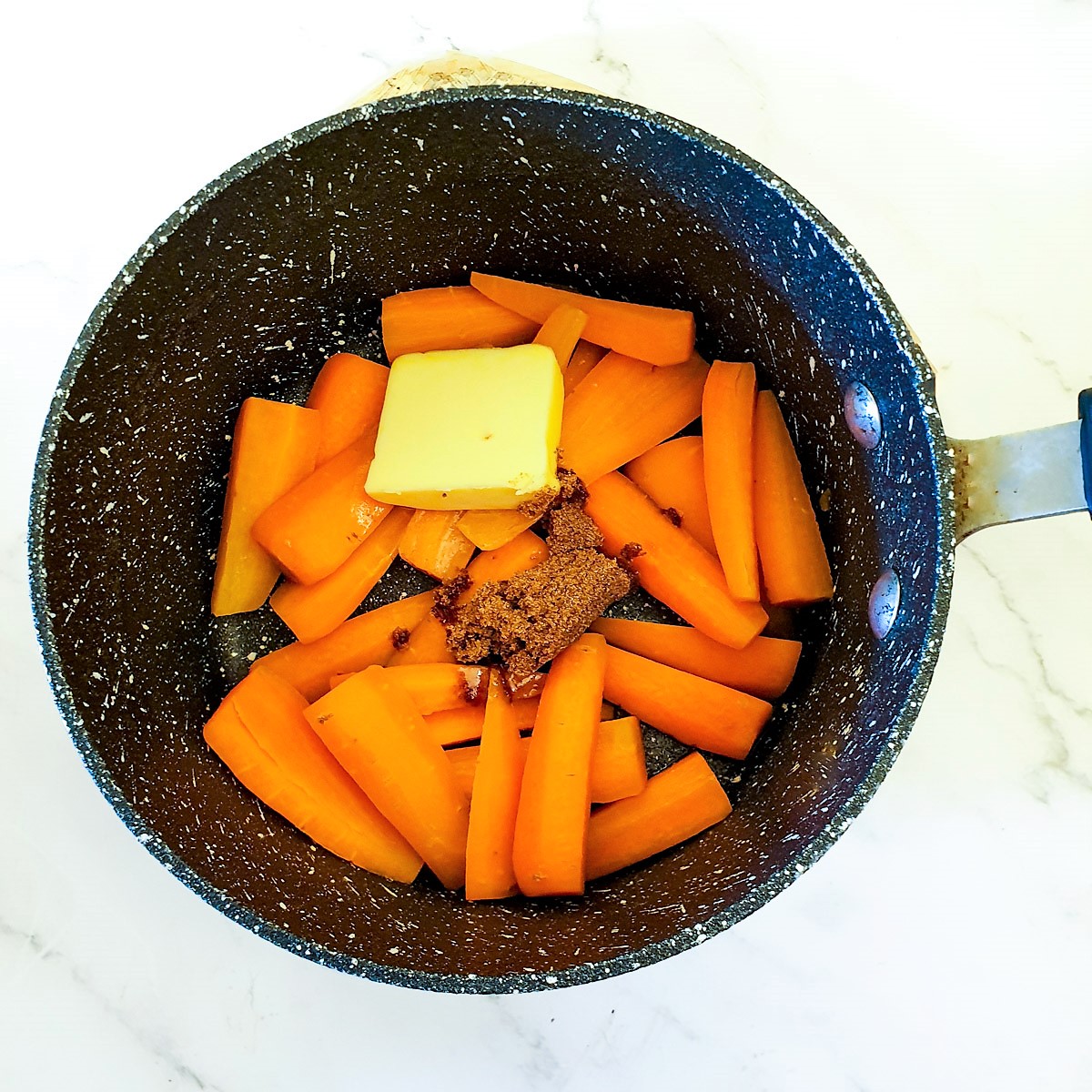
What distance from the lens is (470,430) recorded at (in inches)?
39.3

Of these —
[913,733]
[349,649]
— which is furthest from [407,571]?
[913,733]

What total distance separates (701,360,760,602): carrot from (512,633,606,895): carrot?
0.58 feet

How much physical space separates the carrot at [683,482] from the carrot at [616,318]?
0.09m

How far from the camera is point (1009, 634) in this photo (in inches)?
40.9

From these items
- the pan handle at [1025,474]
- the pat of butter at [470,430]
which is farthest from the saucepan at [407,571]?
the pat of butter at [470,430]

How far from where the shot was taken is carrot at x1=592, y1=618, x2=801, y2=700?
1.00 meters

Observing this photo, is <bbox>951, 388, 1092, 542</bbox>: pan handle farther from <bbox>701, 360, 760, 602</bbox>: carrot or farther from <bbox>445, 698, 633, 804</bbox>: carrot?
<bbox>445, 698, 633, 804</bbox>: carrot

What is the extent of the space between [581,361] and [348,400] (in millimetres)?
245

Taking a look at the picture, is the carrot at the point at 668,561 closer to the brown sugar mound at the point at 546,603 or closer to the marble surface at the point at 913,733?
the brown sugar mound at the point at 546,603

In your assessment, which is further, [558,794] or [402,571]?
[402,571]

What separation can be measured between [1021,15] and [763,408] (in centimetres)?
51

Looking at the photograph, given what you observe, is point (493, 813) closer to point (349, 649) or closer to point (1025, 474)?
point (349, 649)

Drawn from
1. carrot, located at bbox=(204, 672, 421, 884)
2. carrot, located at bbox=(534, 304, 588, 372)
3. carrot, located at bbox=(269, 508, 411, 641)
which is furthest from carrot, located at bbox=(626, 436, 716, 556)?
carrot, located at bbox=(204, 672, 421, 884)

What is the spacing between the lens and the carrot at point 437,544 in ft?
3.43
